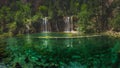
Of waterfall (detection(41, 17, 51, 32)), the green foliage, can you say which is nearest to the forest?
the green foliage

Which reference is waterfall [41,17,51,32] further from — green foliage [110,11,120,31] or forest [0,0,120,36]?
green foliage [110,11,120,31]

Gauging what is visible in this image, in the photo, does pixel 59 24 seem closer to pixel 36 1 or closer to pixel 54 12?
pixel 54 12

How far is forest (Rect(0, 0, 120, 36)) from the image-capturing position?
26188mm

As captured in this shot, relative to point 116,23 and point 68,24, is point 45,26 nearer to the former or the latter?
point 68,24

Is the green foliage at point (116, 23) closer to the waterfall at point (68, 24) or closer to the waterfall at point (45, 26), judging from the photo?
the waterfall at point (68, 24)

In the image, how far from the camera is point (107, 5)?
93.9ft

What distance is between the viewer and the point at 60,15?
29109 mm

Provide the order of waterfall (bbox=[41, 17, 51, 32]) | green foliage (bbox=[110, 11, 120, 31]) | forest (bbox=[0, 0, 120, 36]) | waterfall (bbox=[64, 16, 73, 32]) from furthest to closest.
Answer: waterfall (bbox=[41, 17, 51, 32]) → waterfall (bbox=[64, 16, 73, 32]) → forest (bbox=[0, 0, 120, 36]) → green foliage (bbox=[110, 11, 120, 31])

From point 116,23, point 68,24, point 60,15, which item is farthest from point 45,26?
point 116,23

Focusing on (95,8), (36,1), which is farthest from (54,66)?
(36,1)

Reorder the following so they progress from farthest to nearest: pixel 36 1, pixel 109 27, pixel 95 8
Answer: pixel 36 1 < pixel 95 8 < pixel 109 27

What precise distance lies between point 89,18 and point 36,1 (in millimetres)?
7892

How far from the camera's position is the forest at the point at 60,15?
85.9 ft

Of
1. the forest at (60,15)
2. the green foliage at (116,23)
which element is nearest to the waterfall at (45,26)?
the forest at (60,15)
